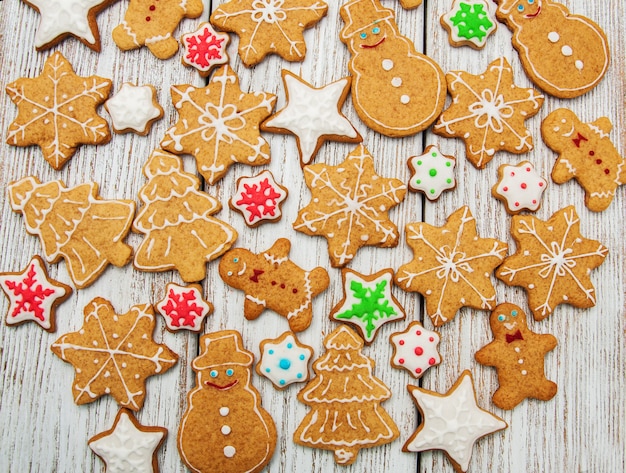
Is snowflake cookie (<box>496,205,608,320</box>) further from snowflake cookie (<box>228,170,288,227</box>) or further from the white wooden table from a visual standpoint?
snowflake cookie (<box>228,170,288,227</box>)

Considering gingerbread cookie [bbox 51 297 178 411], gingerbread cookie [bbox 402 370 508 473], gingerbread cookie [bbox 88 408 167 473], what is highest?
gingerbread cookie [bbox 51 297 178 411]

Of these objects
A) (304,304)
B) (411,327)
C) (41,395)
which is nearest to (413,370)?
(411,327)

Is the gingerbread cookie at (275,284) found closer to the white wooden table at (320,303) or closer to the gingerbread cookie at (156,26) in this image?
the white wooden table at (320,303)

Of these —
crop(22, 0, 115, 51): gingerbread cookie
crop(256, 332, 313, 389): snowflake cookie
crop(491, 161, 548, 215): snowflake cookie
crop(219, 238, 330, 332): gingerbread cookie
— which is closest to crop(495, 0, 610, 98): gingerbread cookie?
crop(491, 161, 548, 215): snowflake cookie

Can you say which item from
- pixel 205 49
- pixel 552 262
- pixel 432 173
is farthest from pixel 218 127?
pixel 552 262

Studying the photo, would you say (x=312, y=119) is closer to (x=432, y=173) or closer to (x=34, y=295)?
(x=432, y=173)

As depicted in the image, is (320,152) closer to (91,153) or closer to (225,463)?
(91,153)
